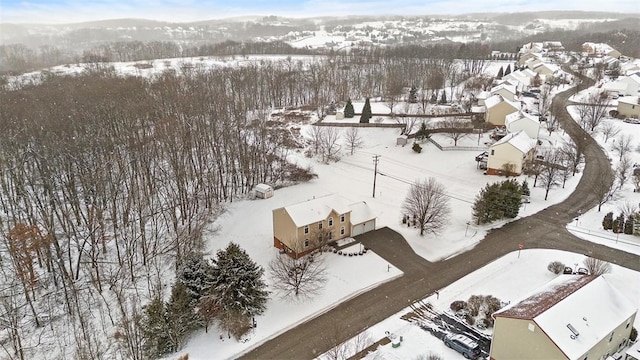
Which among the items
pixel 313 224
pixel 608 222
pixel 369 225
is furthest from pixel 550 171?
pixel 313 224

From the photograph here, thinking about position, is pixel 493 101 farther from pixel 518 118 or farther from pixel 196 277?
pixel 196 277

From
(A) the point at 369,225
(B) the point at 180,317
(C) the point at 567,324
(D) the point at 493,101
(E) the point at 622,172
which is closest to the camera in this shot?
(C) the point at 567,324

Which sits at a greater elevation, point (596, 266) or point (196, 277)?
point (596, 266)

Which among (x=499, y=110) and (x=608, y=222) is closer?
(x=608, y=222)

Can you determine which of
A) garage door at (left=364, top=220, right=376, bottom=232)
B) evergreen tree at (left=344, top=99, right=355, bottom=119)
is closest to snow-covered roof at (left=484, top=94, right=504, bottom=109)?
evergreen tree at (left=344, top=99, right=355, bottom=119)

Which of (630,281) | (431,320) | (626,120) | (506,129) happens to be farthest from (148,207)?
(626,120)

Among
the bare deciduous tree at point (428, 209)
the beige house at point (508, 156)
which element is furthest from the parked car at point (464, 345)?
the beige house at point (508, 156)

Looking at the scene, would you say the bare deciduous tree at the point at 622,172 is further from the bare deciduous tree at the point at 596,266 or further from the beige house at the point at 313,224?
the beige house at the point at 313,224
